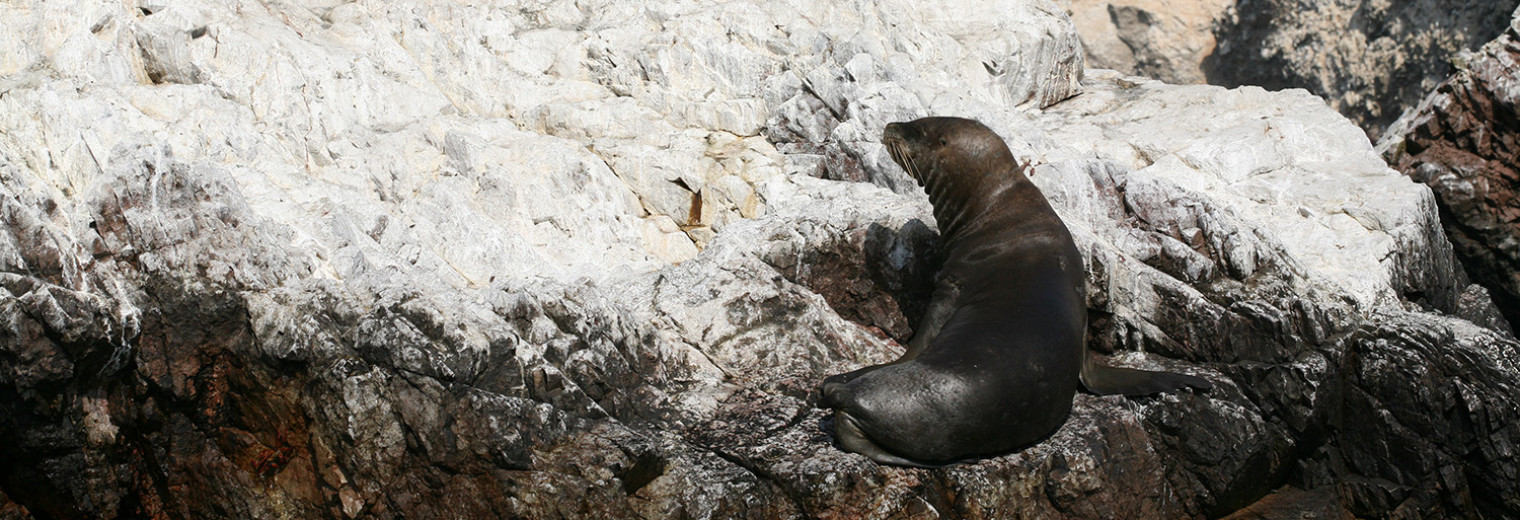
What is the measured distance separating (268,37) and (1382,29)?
11221 millimetres

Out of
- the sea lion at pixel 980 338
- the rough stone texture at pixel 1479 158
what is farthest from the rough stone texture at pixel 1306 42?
the sea lion at pixel 980 338

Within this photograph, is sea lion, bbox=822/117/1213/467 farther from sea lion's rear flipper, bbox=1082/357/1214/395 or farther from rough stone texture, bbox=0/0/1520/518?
rough stone texture, bbox=0/0/1520/518

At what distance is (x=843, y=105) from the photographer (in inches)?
328

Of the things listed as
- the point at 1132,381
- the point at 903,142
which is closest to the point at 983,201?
the point at 903,142

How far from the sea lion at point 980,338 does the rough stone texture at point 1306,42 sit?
5.64m

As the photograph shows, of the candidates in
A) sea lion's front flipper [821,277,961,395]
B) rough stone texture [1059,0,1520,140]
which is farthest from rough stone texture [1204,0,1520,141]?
sea lion's front flipper [821,277,961,395]

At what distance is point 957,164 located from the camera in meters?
6.84

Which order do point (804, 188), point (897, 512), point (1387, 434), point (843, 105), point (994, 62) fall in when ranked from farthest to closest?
point (994, 62)
point (843, 105)
point (804, 188)
point (1387, 434)
point (897, 512)

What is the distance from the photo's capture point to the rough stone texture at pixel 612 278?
5270mm

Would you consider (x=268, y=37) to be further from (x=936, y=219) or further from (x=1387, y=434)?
(x=1387, y=434)

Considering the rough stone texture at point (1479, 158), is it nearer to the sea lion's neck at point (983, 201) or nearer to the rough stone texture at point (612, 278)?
the rough stone texture at point (612, 278)

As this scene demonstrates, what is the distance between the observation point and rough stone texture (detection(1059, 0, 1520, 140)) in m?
11.3

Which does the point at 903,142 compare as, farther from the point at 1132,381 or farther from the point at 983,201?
the point at 1132,381

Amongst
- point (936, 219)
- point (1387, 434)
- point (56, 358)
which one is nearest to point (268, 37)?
point (56, 358)
